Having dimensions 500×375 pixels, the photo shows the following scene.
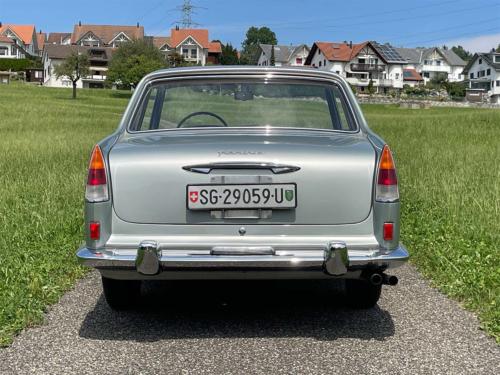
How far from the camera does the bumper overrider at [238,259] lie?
3346mm

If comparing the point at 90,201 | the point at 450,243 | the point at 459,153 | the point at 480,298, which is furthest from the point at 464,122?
the point at 90,201

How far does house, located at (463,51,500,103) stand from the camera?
111000 millimetres

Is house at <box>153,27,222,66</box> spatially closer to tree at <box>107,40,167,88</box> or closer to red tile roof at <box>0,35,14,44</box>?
red tile roof at <box>0,35,14,44</box>

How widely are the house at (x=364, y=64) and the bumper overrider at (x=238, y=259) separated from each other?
105 metres

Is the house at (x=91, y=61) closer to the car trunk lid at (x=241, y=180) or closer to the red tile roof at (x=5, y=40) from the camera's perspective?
the red tile roof at (x=5, y=40)

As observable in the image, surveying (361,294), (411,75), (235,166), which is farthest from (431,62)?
(235,166)

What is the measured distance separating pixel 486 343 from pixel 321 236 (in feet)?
3.89

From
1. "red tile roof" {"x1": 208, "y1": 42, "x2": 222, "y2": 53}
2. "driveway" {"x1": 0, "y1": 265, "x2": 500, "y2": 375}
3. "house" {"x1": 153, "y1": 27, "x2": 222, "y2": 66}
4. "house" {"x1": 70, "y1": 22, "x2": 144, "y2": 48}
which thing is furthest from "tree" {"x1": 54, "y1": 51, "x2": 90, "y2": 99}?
"driveway" {"x1": 0, "y1": 265, "x2": 500, "y2": 375}

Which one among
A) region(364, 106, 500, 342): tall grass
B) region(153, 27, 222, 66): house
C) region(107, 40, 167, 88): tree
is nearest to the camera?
region(364, 106, 500, 342): tall grass

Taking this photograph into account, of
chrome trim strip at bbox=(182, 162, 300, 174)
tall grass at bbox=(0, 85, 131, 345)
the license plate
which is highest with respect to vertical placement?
chrome trim strip at bbox=(182, 162, 300, 174)

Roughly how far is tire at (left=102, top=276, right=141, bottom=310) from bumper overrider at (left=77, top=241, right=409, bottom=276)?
26.5 inches

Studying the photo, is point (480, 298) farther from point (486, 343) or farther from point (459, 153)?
point (459, 153)

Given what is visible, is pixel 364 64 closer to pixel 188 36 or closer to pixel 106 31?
pixel 188 36

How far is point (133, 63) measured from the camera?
6962cm
